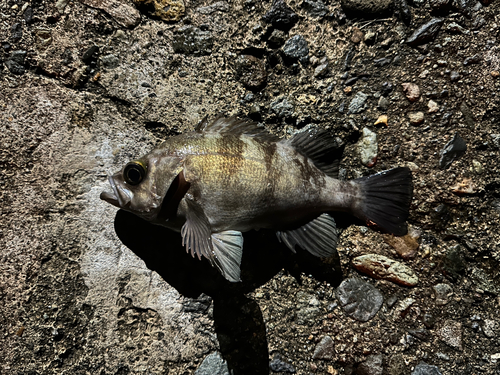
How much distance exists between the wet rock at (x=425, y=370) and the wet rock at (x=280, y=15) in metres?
2.59

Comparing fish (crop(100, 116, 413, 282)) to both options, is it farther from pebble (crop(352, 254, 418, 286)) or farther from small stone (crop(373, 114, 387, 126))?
small stone (crop(373, 114, 387, 126))

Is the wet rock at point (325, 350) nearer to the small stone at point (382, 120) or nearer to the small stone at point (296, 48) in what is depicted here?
the small stone at point (382, 120)

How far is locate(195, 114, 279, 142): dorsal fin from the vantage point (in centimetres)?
230

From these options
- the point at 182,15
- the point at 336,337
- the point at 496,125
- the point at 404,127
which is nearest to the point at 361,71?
the point at 404,127

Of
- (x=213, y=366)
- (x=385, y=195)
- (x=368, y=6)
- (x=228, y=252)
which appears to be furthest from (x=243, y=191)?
(x=368, y=6)

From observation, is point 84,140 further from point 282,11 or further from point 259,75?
point 282,11

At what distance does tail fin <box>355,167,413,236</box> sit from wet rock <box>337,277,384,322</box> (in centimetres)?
47

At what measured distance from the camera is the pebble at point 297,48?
2.65 metres

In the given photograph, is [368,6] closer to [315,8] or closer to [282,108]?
[315,8]

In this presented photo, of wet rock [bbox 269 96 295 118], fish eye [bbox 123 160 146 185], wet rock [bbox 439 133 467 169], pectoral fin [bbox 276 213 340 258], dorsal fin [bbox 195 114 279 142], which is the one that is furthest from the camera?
wet rock [bbox 269 96 295 118]

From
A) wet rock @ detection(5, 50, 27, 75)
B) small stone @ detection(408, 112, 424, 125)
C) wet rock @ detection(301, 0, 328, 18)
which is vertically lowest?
wet rock @ detection(5, 50, 27, 75)

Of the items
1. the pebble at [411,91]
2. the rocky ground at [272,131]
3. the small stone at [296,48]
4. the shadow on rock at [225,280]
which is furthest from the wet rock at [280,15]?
the shadow on rock at [225,280]

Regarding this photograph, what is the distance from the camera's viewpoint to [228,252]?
2.19 m

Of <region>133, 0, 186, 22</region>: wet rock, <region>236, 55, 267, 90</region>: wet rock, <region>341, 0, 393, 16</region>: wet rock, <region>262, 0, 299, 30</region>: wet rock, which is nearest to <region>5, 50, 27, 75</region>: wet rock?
<region>133, 0, 186, 22</region>: wet rock
